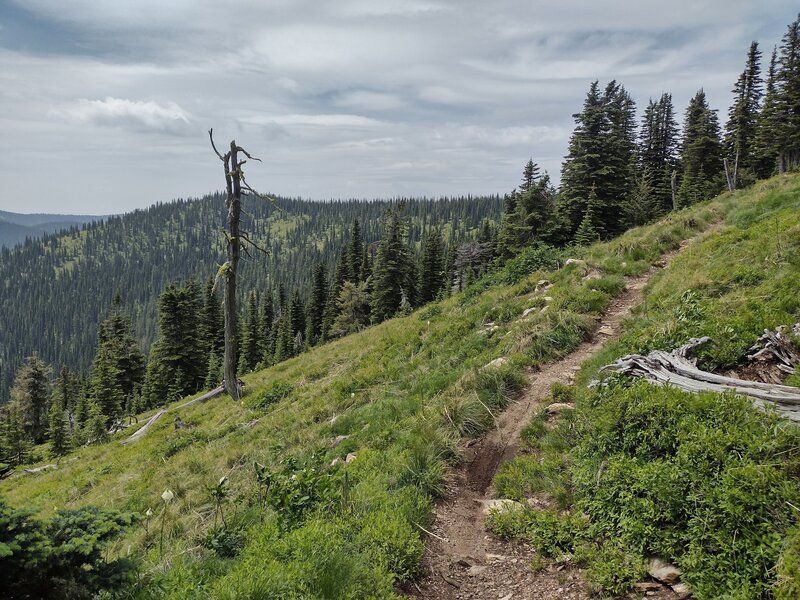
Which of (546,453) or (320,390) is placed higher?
(546,453)

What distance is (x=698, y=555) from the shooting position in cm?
371

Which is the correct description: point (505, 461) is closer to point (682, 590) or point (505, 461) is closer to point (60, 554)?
point (682, 590)

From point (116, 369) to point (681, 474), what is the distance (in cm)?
5503

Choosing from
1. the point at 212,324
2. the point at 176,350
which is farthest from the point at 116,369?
the point at 212,324

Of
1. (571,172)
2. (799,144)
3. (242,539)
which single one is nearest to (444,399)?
(242,539)

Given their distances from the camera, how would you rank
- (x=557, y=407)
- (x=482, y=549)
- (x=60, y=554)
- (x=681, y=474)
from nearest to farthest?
(x=60, y=554), (x=681, y=474), (x=482, y=549), (x=557, y=407)

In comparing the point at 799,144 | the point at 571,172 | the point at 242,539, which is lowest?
the point at 242,539

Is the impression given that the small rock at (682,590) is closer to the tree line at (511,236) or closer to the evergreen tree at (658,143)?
the tree line at (511,236)

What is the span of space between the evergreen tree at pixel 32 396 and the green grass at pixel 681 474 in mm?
67214

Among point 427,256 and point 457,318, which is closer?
point 457,318

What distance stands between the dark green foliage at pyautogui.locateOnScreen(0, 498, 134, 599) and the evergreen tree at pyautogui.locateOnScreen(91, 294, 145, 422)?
157ft

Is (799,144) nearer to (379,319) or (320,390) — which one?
(379,319)

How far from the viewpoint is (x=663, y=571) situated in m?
3.90

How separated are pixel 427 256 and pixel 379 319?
15.7m
